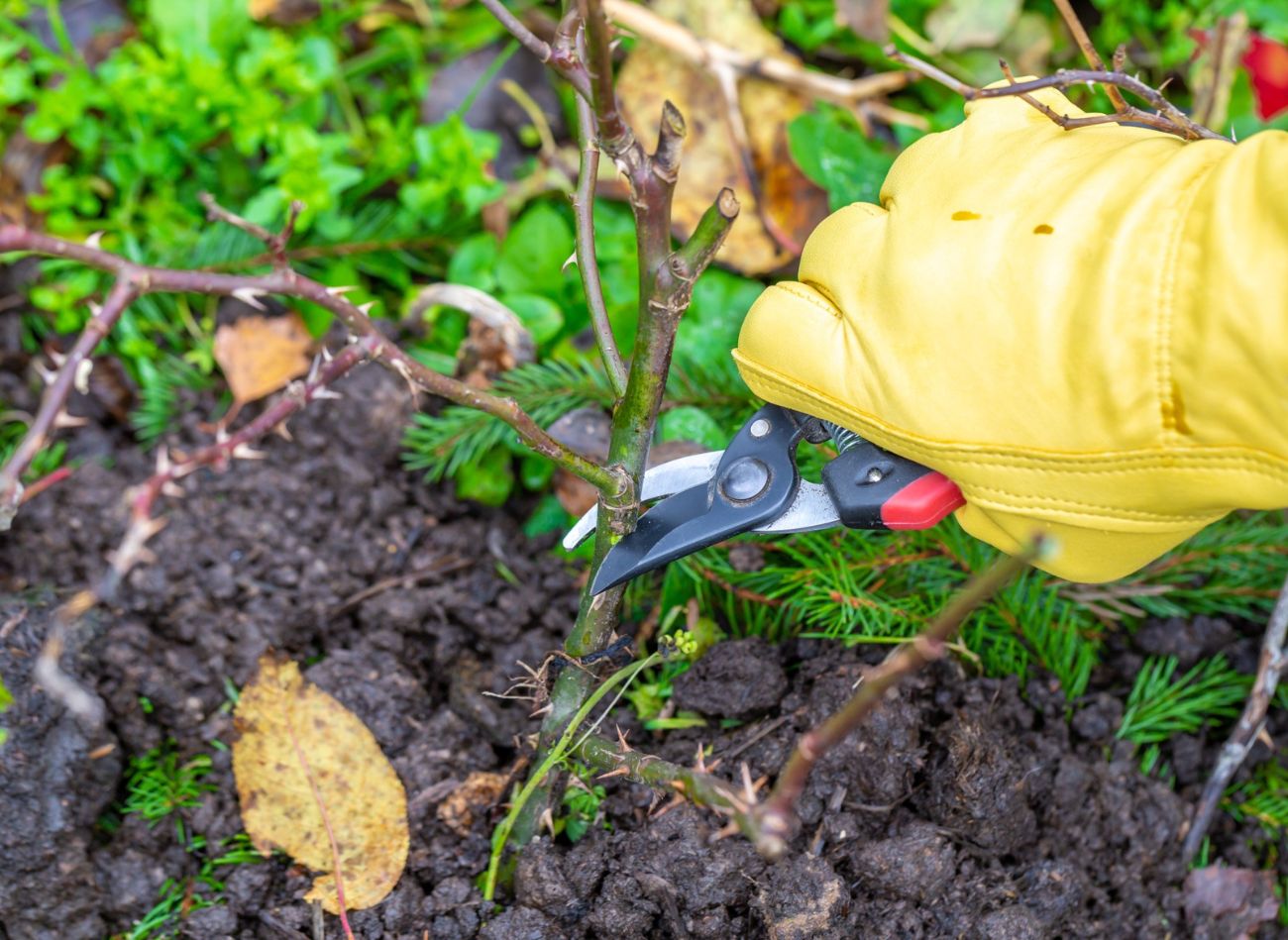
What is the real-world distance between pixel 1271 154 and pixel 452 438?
4.17 ft

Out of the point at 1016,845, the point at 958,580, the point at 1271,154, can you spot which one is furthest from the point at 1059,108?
the point at 1016,845

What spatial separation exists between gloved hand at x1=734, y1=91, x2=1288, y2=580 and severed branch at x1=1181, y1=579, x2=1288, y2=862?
1.78ft

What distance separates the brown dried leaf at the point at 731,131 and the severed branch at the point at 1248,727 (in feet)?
3.59

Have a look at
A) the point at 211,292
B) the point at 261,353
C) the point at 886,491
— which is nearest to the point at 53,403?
the point at 211,292

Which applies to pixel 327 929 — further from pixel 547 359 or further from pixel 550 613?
pixel 547 359

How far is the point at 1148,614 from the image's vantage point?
1855 millimetres

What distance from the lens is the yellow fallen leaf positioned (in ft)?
5.02

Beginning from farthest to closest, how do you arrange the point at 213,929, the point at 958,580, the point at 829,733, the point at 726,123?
the point at 726,123 → the point at 958,580 → the point at 213,929 → the point at 829,733

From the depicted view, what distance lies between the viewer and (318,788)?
159 centimetres

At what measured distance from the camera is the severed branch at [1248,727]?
63.5 inches

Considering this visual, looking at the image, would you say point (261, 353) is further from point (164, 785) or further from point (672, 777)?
point (672, 777)

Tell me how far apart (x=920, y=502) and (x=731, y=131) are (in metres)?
1.30

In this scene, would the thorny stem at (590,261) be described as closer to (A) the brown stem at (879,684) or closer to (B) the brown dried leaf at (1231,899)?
(A) the brown stem at (879,684)

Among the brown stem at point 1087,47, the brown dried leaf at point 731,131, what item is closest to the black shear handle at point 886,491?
the brown stem at point 1087,47
